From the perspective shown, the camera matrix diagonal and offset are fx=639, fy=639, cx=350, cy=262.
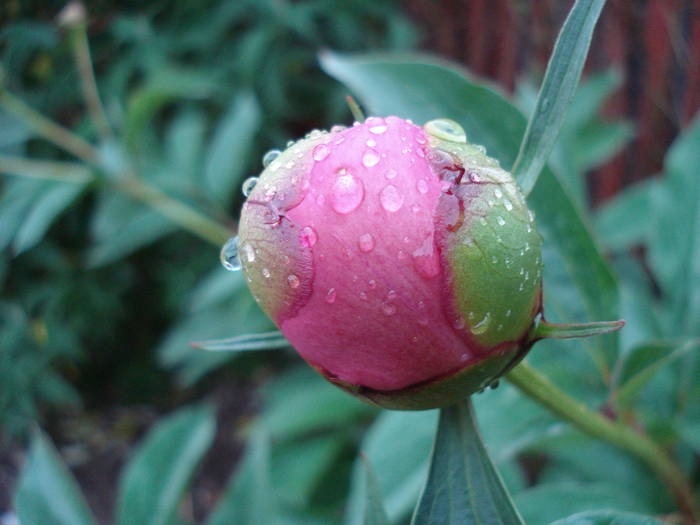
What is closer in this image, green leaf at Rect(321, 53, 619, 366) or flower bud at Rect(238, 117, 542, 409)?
flower bud at Rect(238, 117, 542, 409)

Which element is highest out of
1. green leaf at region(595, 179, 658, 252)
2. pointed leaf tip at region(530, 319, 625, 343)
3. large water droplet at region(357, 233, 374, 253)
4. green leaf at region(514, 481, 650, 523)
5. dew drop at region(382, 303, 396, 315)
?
large water droplet at region(357, 233, 374, 253)

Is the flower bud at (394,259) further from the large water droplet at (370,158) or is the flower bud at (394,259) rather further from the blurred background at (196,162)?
the blurred background at (196,162)

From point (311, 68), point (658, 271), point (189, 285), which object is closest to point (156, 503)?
point (658, 271)

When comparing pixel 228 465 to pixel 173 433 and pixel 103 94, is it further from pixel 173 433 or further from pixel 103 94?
pixel 173 433

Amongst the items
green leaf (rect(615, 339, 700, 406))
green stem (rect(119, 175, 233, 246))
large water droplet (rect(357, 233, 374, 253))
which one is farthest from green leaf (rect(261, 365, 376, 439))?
large water droplet (rect(357, 233, 374, 253))

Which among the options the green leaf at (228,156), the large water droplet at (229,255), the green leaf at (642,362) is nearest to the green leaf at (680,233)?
the green leaf at (642,362)

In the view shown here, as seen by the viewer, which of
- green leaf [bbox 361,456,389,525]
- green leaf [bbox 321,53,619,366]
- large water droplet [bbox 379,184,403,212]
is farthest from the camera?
green leaf [bbox 321,53,619,366]

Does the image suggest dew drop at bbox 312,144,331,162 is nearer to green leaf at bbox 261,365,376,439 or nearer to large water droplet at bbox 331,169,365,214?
large water droplet at bbox 331,169,365,214

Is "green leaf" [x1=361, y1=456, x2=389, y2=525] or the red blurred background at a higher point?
the red blurred background
